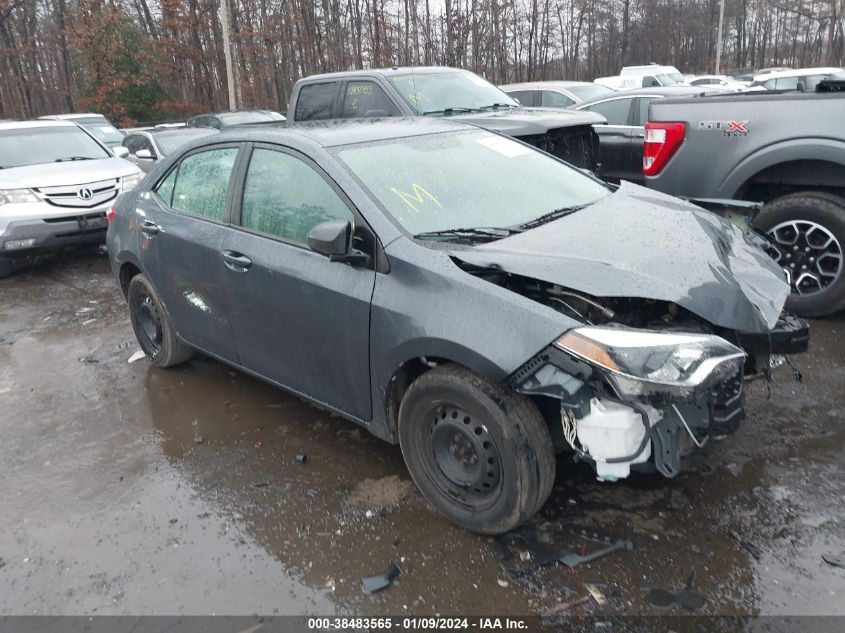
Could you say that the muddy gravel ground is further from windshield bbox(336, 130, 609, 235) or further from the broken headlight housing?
windshield bbox(336, 130, 609, 235)

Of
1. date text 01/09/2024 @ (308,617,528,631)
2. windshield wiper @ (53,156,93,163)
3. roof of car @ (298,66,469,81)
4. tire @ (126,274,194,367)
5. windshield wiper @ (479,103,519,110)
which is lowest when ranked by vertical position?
date text 01/09/2024 @ (308,617,528,631)

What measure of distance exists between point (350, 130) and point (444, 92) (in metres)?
4.36

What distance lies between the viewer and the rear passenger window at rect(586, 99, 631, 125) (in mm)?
8773

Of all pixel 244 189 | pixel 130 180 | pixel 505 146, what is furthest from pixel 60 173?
pixel 505 146

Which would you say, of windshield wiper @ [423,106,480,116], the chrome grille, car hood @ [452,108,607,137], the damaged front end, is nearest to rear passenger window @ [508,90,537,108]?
car hood @ [452,108,607,137]

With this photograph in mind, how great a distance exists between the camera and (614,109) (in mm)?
8906

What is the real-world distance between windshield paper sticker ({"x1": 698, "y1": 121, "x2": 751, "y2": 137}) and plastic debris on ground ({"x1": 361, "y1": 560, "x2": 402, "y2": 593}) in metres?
4.33

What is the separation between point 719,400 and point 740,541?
688 mm

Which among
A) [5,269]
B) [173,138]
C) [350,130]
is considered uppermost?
[350,130]

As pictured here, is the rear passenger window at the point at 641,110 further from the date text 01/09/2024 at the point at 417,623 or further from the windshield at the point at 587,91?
the date text 01/09/2024 at the point at 417,623

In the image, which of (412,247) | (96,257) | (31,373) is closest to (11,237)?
(96,257)

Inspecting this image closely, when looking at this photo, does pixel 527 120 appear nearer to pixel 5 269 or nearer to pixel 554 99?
pixel 554 99

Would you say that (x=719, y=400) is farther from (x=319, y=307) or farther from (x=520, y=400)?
(x=319, y=307)

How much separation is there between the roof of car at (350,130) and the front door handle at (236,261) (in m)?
0.67
